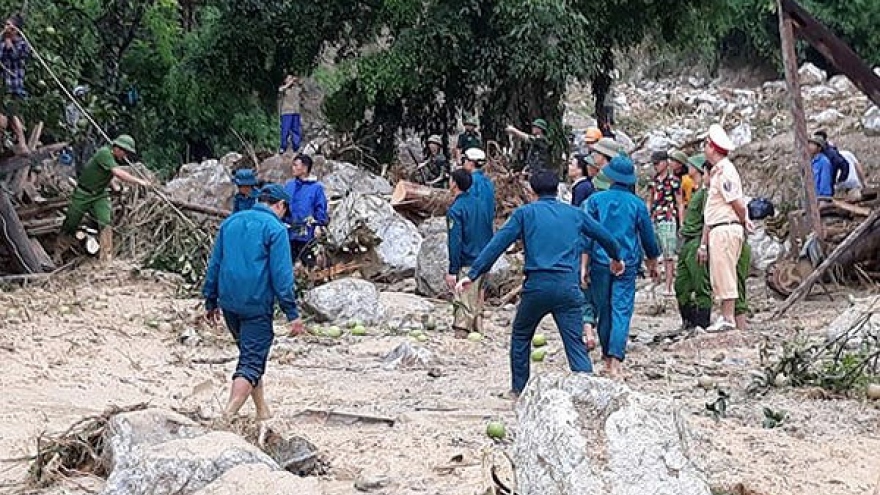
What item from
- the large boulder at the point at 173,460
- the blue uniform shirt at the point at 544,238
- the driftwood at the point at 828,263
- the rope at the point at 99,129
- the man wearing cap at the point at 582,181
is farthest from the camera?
the rope at the point at 99,129

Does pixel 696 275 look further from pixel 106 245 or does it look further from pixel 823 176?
pixel 106 245

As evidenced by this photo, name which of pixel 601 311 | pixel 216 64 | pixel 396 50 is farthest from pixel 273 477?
pixel 216 64

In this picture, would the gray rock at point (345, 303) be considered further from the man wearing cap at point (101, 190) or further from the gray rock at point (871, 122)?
the gray rock at point (871, 122)

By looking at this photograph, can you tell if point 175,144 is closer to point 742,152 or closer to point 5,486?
point 742,152

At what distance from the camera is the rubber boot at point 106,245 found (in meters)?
13.6

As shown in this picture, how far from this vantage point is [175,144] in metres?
22.6

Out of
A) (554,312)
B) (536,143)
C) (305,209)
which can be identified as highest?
(536,143)

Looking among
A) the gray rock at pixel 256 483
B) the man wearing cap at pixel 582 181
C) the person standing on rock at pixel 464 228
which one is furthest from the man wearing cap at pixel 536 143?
the gray rock at pixel 256 483

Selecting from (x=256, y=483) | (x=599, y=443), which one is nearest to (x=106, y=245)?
(x=256, y=483)

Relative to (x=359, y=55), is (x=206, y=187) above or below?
below

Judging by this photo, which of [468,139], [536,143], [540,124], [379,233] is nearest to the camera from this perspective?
[379,233]

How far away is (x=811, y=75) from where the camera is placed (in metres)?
34.7

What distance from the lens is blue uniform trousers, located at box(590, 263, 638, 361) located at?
27.8 ft

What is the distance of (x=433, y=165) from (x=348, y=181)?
2.30 meters
